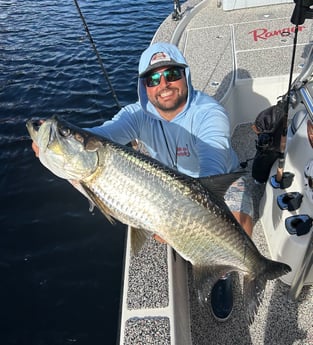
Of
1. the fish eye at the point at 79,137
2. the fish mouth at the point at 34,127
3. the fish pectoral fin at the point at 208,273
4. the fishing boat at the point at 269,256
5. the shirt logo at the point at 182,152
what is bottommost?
the fishing boat at the point at 269,256

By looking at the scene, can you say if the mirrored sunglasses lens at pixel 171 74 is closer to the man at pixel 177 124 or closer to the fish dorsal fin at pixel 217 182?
the man at pixel 177 124

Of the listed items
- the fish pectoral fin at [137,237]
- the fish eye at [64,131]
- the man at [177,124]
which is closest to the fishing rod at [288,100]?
the man at [177,124]

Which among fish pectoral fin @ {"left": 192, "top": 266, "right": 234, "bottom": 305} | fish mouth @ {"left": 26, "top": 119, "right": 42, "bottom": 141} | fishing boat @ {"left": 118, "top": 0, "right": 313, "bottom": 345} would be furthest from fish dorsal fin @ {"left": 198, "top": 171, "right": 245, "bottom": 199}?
fish mouth @ {"left": 26, "top": 119, "right": 42, "bottom": 141}

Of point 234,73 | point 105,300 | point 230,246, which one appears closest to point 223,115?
point 230,246

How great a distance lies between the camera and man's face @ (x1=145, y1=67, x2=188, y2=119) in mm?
3262

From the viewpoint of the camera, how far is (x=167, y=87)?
3.29 m

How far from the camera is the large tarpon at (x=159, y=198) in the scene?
7.21ft

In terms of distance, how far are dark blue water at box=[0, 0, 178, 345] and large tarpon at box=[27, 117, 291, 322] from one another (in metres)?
2.55

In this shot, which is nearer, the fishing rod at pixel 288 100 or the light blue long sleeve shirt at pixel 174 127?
the fishing rod at pixel 288 100

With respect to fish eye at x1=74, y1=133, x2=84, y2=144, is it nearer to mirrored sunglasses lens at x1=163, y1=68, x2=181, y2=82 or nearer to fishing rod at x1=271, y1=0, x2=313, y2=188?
mirrored sunglasses lens at x1=163, y1=68, x2=181, y2=82

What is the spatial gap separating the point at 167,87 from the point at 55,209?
137 inches

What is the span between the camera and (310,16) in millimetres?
2912

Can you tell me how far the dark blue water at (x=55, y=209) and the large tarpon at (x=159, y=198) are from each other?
2546mm

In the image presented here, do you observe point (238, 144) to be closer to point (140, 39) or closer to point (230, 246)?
point (230, 246)
